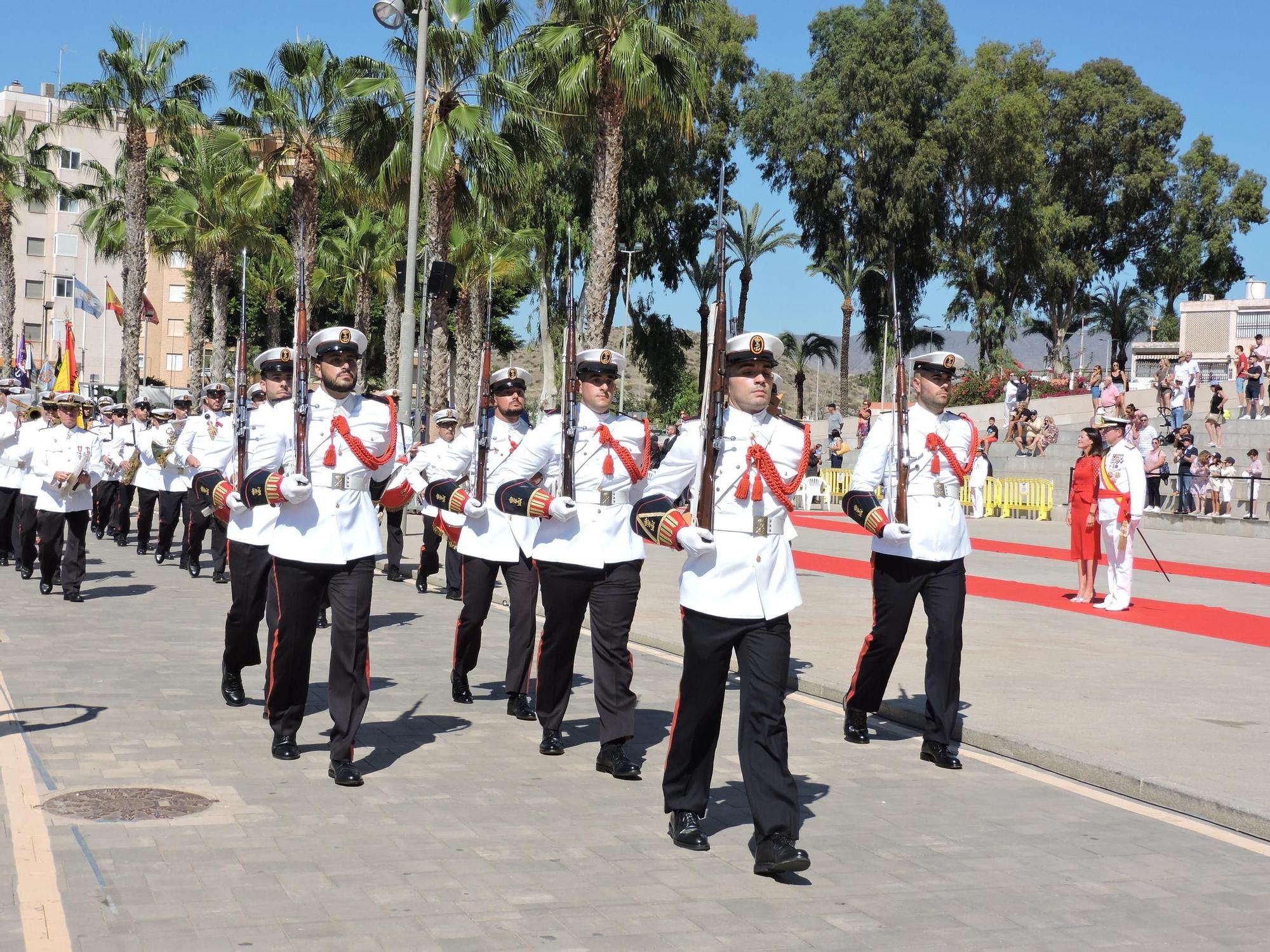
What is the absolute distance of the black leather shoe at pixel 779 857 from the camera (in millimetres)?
5684

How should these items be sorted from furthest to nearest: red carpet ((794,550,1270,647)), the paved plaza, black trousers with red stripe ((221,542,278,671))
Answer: red carpet ((794,550,1270,647)) → black trousers with red stripe ((221,542,278,671)) → the paved plaza

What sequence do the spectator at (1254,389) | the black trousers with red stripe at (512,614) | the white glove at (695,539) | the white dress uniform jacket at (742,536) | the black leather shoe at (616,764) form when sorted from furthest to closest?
1. the spectator at (1254,389)
2. the black trousers with red stripe at (512,614)
3. the black leather shoe at (616,764)
4. the white dress uniform jacket at (742,536)
5. the white glove at (695,539)

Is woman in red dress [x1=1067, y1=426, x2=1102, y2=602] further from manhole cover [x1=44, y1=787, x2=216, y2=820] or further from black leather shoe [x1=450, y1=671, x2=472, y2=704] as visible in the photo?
manhole cover [x1=44, y1=787, x2=216, y2=820]

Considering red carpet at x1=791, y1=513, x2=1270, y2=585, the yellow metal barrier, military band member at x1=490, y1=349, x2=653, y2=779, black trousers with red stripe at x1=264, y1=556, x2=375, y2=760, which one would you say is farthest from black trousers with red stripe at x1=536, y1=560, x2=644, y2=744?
the yellow metal barrier

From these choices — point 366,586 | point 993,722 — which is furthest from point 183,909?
point 993,722

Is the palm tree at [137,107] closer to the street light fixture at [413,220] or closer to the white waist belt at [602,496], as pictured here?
the street light fixture at [413,220]

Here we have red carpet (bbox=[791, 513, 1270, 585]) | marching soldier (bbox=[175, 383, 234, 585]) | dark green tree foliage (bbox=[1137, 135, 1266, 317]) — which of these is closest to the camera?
marching soldier (bbox=[175, 383, 234, 585])

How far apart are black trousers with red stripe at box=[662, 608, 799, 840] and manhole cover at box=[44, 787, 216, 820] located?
6.91ft

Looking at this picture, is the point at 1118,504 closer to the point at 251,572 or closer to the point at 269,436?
the point at 251,572

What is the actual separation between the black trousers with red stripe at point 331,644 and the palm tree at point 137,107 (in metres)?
37.8

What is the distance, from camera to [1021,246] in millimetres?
62250

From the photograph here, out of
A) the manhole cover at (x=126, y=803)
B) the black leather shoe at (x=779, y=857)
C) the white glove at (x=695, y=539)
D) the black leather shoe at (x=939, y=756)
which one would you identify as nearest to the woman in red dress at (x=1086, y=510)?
the black leather shoe at (x=939, y=756)

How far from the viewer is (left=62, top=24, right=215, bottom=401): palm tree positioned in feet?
139

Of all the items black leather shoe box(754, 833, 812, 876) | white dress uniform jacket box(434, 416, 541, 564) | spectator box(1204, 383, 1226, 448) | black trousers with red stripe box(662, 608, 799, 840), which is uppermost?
spectator box(1204, 383, 1226, 448)
